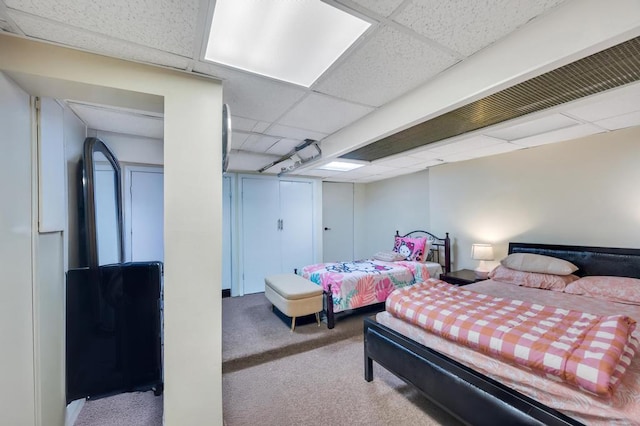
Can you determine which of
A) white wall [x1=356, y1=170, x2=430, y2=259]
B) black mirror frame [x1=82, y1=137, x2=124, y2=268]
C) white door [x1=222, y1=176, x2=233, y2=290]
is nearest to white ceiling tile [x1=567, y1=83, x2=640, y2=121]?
white wall [x1=356, y1=170, x2=430, y2=259]

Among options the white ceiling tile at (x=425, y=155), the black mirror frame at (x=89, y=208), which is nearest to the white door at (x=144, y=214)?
the black mirror frame at (x=89, y=208)

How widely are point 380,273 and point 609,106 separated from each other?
2757mm

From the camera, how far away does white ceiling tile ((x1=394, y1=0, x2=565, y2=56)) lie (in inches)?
44.3

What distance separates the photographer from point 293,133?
9.43ft

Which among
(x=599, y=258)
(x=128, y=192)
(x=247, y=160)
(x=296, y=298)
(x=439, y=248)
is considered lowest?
(x=296, y=298)

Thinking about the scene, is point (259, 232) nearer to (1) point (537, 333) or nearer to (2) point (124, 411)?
(2) point (124, 411)

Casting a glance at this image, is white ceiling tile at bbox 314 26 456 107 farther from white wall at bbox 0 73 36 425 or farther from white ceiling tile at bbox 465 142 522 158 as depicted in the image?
white ceiling tile at bbox 465 142 522 158

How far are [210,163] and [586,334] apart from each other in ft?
7.99

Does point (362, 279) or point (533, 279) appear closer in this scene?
point (533, 279)

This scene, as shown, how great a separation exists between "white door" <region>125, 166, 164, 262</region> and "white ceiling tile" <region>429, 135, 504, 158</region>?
3.77 metres

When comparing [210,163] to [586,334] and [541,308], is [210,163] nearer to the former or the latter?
[586,334]

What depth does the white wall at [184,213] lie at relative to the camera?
4.78ft

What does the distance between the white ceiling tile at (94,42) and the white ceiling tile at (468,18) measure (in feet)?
4.16

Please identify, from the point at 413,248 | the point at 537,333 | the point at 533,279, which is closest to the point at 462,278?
the point at 533,279
